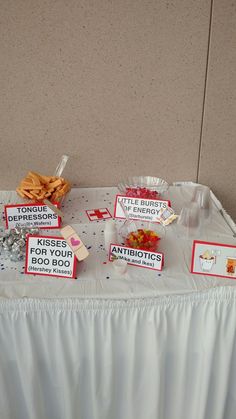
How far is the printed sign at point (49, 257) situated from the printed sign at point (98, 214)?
27cm

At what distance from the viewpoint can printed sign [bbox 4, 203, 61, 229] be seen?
3.65ft

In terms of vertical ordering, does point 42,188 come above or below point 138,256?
above

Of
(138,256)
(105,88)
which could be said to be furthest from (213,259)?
(105,88)

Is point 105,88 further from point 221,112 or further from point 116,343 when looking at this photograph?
point 116,343

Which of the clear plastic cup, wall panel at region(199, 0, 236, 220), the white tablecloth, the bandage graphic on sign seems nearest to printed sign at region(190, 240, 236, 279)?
the white tablecloth

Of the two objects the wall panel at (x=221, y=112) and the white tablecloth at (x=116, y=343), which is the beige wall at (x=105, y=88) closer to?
the wall panel at (x=221, y=112)

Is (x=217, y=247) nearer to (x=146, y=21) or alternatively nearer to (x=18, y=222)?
(x=18, y=222)

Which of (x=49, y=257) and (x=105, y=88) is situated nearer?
(x=49, y=257)

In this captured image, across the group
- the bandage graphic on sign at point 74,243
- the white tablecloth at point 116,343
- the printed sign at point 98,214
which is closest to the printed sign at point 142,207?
the printed sign at point 98,214

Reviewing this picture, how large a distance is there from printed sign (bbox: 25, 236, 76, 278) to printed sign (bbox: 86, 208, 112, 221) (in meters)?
0.27

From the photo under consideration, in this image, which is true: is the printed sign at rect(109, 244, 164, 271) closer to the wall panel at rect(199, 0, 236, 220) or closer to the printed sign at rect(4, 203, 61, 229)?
the printed sign at rect(4, 203, 61, 229)

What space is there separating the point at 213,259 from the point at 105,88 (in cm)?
66

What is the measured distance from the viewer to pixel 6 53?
46.8 inches

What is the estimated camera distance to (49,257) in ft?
3.12
